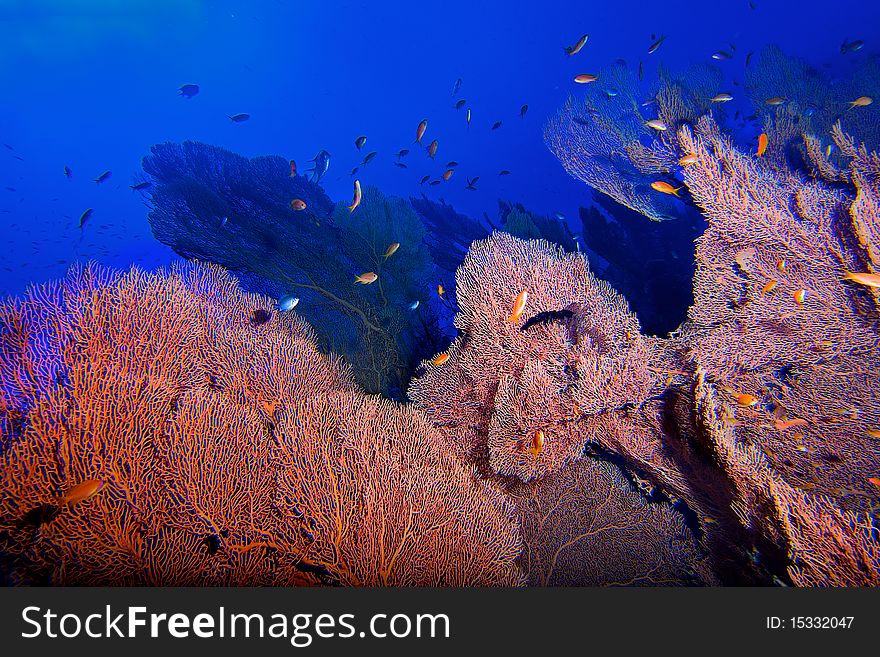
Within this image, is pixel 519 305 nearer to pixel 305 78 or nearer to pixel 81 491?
pixel 81 491

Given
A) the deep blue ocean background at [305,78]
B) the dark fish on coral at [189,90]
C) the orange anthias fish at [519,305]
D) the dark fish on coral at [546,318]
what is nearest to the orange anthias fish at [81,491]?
the orange anthias fish at [519,305]

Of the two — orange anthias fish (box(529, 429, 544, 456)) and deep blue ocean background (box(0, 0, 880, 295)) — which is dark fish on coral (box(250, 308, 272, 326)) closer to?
orange anthias fish (box(529, 429, 544, 456))

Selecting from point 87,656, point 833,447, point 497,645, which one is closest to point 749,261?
point 833,447

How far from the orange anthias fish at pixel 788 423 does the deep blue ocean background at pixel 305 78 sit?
36.6m

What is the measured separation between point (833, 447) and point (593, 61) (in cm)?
6218

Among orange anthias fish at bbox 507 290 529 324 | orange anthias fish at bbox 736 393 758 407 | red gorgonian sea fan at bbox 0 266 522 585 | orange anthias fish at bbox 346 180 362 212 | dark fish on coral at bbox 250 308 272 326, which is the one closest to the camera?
red gorgonian sea fan at bbox 0 266 522 585

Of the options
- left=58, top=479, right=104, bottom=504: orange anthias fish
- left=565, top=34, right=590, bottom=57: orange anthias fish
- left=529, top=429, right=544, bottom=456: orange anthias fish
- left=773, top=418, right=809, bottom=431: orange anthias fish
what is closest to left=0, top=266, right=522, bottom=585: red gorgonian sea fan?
left=58, top=479, right=104, bottom=504: orange anthias fish

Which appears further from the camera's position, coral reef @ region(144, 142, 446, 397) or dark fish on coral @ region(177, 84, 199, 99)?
dark fish on coral @ region(177, 84, 199, 99)

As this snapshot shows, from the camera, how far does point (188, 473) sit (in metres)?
2.19

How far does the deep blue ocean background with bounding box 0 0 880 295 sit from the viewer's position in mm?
38344

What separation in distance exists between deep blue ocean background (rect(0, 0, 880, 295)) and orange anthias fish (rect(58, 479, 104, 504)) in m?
36.8

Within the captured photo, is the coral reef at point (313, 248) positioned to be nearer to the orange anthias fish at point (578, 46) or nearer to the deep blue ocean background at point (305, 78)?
the orange anthias fish at point (578, 46)

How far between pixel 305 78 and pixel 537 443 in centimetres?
7296

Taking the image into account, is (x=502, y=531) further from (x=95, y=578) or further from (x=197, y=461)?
(x=95, y=578)
